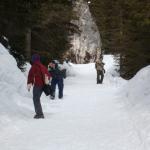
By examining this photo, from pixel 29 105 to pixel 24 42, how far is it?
1011 cm

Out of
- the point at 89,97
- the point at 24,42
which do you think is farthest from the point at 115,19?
the point at 89,97

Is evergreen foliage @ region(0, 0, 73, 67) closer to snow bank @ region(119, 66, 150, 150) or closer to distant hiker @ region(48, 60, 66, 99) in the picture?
distant hiker @ region(48, 60, 66, 99)

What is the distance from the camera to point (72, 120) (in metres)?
13.4

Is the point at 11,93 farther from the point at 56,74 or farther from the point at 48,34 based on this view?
the point at 48,34

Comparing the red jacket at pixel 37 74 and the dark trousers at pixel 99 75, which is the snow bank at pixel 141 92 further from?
the dark trousers at pixel 99 75

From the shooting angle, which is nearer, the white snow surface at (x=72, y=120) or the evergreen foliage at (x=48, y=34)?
the white snow surface at (x=72, y=120)

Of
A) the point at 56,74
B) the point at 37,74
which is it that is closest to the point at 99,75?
the point at 56,74

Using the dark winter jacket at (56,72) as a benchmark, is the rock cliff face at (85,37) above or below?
below

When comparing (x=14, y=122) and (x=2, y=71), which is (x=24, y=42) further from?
(x=14, y=122)

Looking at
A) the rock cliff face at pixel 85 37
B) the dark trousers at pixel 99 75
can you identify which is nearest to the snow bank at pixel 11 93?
the dark trousers at pixel 99 75

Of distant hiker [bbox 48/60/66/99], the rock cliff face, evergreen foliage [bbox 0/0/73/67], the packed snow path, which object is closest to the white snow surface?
the packed snow path

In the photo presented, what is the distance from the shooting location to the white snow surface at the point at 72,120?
975 cm

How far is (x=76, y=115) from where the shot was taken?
14.5m

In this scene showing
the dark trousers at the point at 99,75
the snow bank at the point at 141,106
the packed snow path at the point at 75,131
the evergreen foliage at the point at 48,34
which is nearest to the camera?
the packed snow path at the point at 75,131
